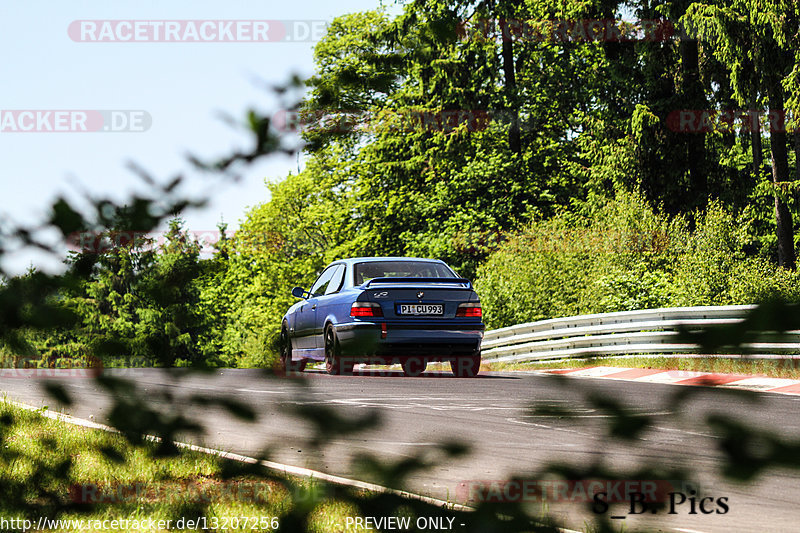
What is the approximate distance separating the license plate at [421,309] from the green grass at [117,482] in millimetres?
10913

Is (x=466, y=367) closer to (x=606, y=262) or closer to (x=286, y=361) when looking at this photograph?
(x=606, y=262)

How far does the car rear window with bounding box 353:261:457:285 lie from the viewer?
15.0 m

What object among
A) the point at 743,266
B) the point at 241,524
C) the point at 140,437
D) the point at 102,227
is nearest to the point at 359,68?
Result: the point at 102,227

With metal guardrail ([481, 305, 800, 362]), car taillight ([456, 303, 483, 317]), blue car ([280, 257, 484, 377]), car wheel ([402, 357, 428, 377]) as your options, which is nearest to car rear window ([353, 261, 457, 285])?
blue car ([280, 257, 484, 377])

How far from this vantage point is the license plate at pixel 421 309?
44.7 ft

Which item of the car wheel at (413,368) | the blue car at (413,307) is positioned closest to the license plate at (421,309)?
the blue car at (413,307)

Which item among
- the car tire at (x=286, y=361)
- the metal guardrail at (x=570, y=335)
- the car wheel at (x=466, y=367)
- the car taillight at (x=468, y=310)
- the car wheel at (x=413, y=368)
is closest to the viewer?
the car tire at (x=286, y=361)

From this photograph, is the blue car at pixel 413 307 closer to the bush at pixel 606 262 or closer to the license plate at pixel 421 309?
the license plate at pixel 421 309

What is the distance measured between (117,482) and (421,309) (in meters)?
11.5

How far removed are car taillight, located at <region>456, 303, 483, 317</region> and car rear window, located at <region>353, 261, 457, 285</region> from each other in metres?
0.99

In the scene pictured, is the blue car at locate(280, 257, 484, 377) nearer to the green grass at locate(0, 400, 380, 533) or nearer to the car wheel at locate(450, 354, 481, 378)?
the car wheel at locate(450, 354, 481, 378)

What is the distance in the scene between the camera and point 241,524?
11.9 feet

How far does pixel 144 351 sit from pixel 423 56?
853mm

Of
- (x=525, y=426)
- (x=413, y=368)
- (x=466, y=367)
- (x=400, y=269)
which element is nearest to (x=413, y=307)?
(x=400, y=269)
